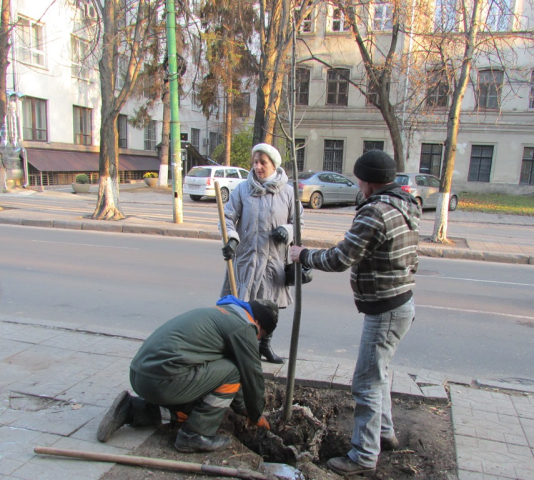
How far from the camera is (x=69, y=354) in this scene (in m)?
4.07

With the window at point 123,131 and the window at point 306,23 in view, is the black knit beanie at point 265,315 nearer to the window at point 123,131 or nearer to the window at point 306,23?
the window at point 306,23

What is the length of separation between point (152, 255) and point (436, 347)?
19.7ft

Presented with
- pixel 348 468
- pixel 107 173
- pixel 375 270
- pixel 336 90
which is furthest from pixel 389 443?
pixel 336 90

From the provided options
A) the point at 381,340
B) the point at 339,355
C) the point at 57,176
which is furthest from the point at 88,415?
the point at 57,176

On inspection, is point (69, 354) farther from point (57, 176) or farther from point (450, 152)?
point (57, 176)

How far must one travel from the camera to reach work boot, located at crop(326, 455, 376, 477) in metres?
2.64

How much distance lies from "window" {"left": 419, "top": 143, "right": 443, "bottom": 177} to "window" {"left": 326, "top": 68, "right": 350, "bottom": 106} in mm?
5564

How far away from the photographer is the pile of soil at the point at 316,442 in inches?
105

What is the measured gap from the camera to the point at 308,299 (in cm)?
645

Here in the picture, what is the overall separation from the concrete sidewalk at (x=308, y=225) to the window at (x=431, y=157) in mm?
10524

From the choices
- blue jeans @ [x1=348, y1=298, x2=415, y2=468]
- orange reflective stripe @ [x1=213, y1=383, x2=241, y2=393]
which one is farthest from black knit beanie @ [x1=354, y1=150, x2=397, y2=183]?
orange reflective stripe @ [x1=213, y1=383, x2=241, y2=393]

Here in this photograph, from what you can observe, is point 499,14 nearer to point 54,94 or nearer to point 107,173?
point 107,173

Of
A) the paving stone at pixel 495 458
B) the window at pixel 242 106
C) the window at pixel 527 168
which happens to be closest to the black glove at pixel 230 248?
the paving stone at pixel 495 458

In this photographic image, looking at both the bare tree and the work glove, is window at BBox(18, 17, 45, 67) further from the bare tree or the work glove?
the work glove
